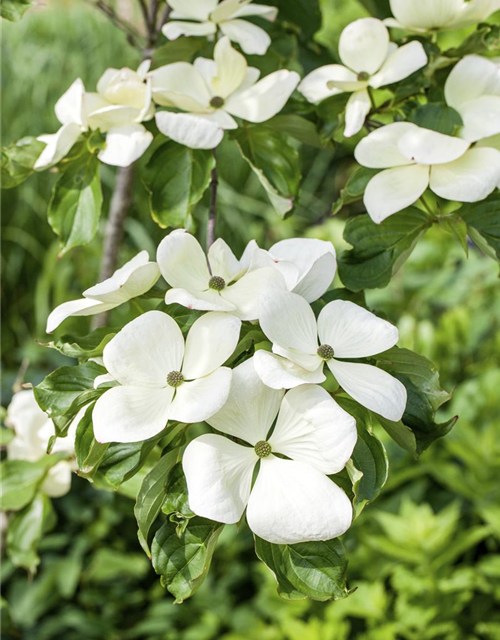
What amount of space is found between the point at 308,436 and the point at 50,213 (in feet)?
1.07

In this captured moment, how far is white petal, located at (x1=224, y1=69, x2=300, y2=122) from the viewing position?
582mm

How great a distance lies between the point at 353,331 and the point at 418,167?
0.52 feet

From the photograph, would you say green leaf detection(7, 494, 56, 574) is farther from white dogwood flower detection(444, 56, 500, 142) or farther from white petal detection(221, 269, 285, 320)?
white dogwood flower detection(444, 56, 500, 142)

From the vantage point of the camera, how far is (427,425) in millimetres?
462

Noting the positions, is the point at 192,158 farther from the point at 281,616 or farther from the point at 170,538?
the point at 281,616

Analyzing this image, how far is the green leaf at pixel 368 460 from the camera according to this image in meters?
0.41

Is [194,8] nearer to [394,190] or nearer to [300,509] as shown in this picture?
[394,190]

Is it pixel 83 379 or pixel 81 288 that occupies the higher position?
pixel 83 379

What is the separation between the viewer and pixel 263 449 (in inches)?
16.8

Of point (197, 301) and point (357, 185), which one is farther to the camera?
point (357, 185)

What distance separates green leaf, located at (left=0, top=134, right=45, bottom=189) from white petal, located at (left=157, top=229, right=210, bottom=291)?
0.20 meters

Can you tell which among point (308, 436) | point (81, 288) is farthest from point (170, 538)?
point (81, 288)

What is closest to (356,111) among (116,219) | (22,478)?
(116,219)

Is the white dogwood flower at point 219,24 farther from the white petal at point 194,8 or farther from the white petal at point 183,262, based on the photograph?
the white petal at point 183,262
